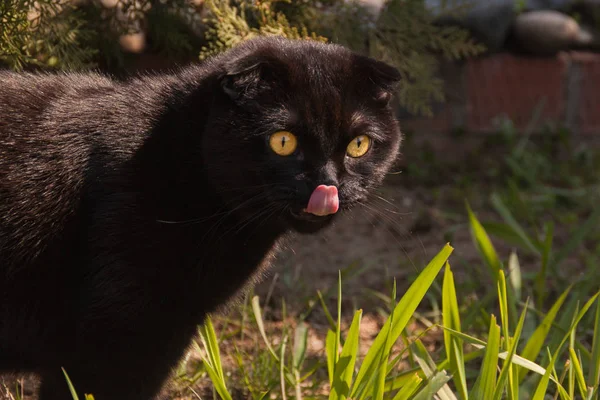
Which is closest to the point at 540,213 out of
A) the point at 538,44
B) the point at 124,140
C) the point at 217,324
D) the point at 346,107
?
the point at 538,44

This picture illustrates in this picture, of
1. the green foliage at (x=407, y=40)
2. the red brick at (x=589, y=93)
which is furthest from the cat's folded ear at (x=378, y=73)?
the red brick at (x=589, y=93)

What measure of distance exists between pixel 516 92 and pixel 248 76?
2745 mm

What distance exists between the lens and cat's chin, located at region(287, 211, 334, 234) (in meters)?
1.75

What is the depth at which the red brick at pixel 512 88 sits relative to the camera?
4.12m

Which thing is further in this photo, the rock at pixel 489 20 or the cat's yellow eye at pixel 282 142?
the rock at pixel 489 20

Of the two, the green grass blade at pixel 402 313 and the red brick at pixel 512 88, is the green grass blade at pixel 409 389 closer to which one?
the green grass blade at pixel 402 313

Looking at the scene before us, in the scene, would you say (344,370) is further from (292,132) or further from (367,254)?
(367,254)

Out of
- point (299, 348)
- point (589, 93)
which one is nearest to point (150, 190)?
point (299, 348)

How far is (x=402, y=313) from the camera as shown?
5.73 feet

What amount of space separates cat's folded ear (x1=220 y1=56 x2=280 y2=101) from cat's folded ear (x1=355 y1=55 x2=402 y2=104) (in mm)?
207

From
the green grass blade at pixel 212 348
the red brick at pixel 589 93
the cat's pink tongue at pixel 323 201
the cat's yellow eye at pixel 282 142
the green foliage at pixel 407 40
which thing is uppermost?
the cat's yellow eye at pixel 282 142

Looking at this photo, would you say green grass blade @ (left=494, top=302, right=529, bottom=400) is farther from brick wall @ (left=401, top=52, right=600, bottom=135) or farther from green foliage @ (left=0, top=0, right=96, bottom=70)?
brick wall @ (left=401, top=52, right=600, bottom=135)

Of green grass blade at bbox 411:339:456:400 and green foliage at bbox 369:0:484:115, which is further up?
green foliage at bbox 369:0:484:115

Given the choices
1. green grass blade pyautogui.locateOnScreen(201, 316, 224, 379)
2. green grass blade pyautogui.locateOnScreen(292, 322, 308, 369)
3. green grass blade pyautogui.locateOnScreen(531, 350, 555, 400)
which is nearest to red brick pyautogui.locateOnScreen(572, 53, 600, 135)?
green grass blade pyautogui.locateOnScreen(292, 322, 308, 369)
